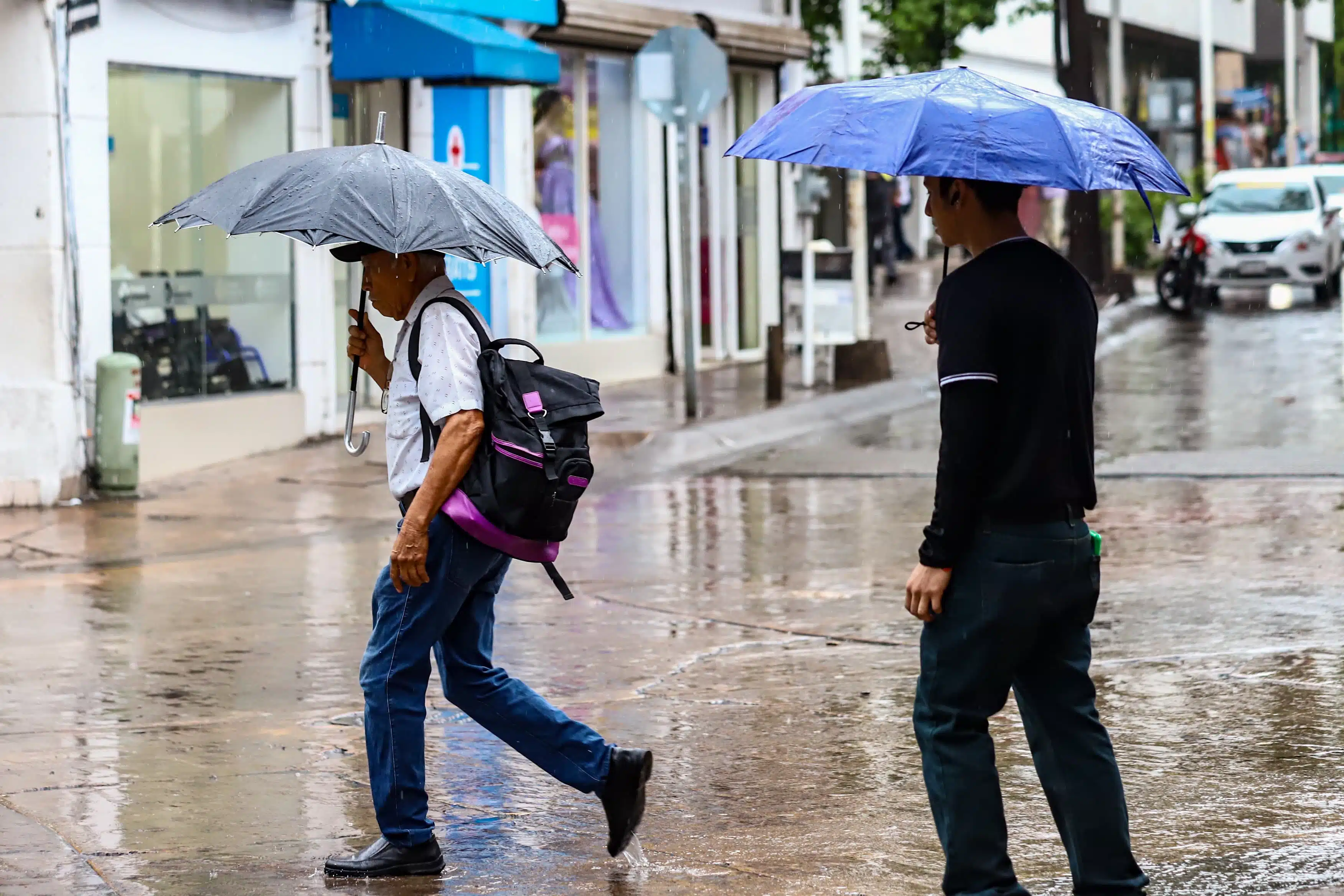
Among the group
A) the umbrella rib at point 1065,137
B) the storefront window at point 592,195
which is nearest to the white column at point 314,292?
the storefront window at point 592,195

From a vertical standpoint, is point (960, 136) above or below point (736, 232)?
below

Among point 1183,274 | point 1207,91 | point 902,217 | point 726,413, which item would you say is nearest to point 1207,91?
point 1207,91

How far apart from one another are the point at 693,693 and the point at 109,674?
2.24m

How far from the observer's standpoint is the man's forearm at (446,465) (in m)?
5.02

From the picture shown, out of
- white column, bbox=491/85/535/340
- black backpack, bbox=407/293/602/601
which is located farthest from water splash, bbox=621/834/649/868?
white column, bbox=491/85/535/340

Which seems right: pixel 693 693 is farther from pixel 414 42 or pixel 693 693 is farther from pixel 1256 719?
pixel 414 42

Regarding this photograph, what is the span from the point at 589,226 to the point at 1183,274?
419 inches

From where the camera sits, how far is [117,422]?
12.5 m

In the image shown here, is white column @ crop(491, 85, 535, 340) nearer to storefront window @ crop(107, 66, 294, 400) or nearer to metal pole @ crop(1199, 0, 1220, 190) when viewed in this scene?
storefront window @ crop(107, 66, 294, 400)

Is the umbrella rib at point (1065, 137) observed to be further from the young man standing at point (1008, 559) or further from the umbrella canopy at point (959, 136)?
the young man standing at point (1008, 559)

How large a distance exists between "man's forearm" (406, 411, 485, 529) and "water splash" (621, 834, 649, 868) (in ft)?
3.25

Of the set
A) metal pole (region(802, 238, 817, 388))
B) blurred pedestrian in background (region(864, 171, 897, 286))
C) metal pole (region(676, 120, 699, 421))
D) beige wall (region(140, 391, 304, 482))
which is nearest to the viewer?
beige wall (region(140, 391, 304, 482))

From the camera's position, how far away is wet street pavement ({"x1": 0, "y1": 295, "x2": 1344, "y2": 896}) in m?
5.38

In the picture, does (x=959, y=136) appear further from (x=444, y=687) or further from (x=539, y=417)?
(x=444, y=687)
